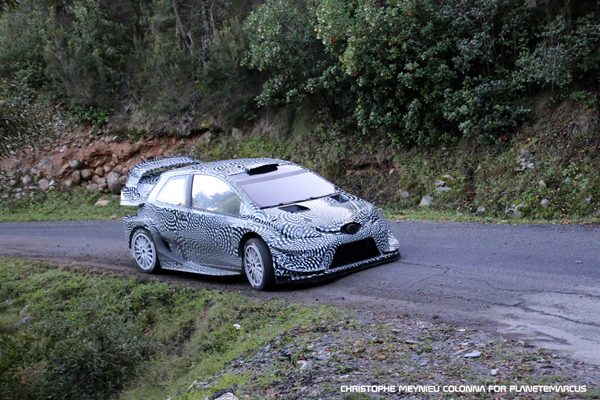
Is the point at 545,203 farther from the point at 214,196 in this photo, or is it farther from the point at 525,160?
the point at 214,196

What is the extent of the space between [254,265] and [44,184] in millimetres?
15910

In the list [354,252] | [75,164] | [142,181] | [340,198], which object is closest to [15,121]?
[142,181]

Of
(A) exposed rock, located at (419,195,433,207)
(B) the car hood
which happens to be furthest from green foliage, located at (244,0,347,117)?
(B) the car hood

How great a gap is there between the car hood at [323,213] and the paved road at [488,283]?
0.77 meters

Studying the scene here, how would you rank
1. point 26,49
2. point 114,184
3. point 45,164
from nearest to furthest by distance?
point 114,184, point 45,164, point 26,49

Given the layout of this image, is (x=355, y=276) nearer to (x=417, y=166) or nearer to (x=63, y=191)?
(x=417, y=166)

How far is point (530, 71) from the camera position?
13.0 metres

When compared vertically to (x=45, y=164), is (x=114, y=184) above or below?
below

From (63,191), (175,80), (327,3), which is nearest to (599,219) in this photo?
(327,3)

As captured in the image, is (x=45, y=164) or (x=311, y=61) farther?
(x=45, y=164)

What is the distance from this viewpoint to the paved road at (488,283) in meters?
5.61

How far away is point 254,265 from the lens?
8031 millimetres

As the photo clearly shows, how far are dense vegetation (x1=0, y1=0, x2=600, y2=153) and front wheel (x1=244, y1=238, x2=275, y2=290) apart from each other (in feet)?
19.4

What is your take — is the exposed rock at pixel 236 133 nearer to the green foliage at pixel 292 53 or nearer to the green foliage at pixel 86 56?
the green foliage at pixel 292 53
